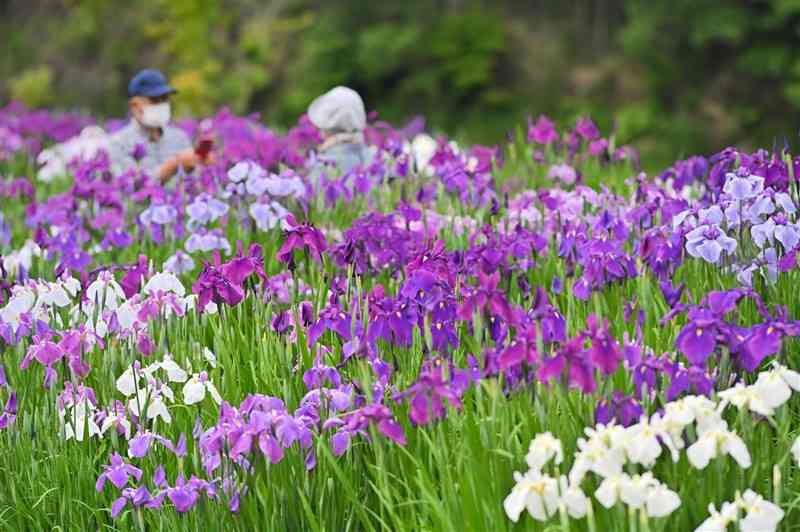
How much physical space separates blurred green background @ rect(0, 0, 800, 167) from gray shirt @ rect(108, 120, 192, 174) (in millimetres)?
2532

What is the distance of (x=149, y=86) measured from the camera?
7.19 m

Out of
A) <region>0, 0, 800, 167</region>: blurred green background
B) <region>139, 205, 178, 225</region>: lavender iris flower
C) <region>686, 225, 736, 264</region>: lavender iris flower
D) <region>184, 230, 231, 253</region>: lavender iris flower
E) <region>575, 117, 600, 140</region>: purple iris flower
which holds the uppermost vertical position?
<region>0, 0, 800, 167</region>: blurred green background

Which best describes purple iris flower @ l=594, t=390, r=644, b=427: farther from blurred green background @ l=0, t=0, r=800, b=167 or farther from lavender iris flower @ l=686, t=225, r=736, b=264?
blurred green background @ l=0, t=0, r=800, b=167

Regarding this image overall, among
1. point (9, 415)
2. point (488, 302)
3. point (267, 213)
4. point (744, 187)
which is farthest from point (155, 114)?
point (488, 302)

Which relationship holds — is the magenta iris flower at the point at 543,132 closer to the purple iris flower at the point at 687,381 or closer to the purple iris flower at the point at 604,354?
the purple iris flower at the point at 687,381

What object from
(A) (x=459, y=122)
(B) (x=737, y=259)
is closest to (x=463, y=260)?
(B) (x=737, y=259)

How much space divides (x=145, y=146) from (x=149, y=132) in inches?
7.5

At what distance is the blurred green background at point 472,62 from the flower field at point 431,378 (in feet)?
16.7

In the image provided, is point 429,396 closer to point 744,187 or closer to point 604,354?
point 604,354

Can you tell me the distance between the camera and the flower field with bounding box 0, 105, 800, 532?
2.42 metres

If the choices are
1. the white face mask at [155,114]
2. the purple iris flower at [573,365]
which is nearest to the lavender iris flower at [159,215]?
the white face mask at [155,114]

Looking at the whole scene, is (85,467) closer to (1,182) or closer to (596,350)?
(596,350)

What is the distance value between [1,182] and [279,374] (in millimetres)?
4972

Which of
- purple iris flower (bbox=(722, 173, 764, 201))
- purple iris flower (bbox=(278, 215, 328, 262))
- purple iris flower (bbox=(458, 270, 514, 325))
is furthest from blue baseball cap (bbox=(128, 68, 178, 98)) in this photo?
purple iris flower (bbox=(458, 270, 514, 325))
